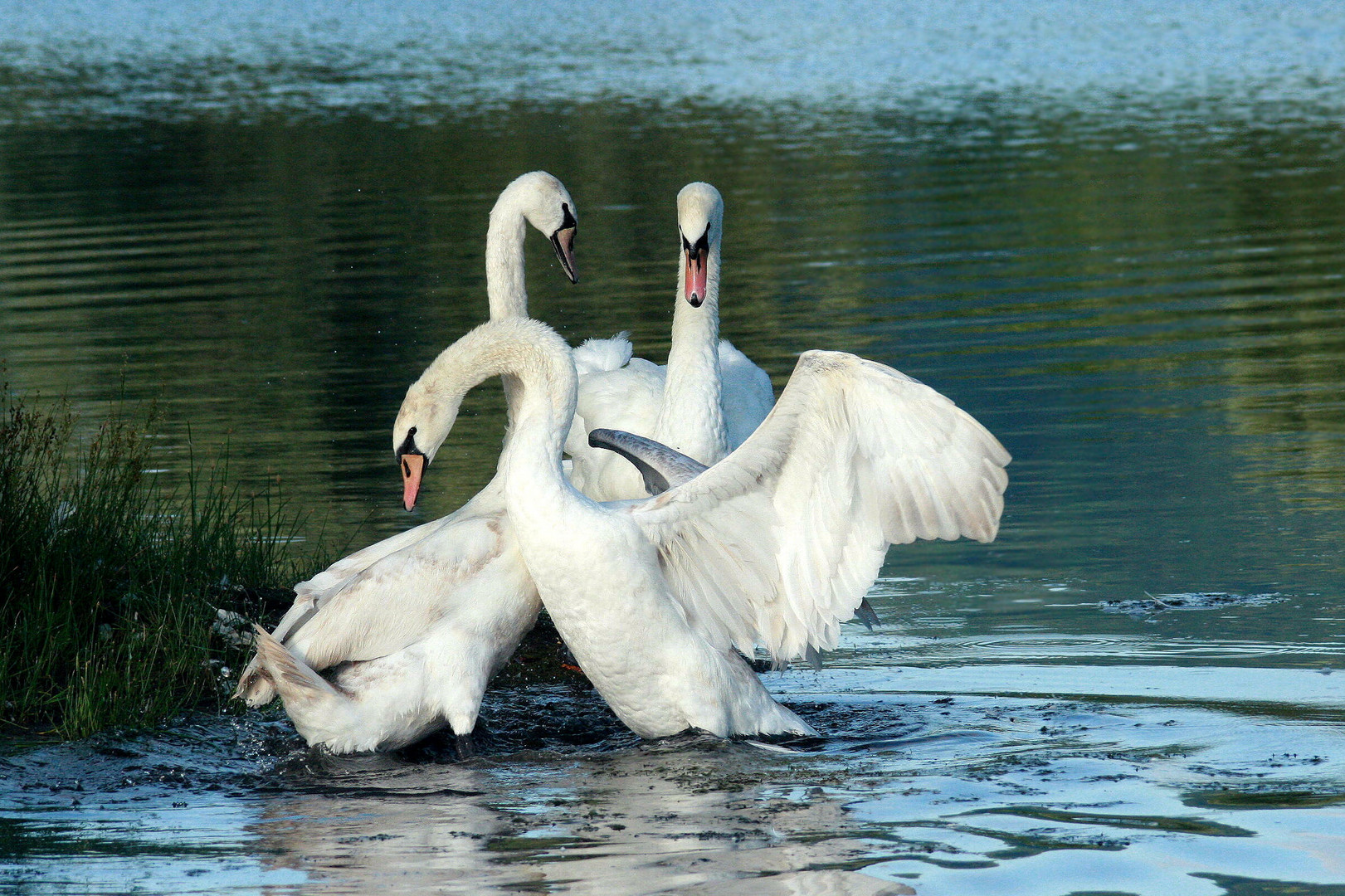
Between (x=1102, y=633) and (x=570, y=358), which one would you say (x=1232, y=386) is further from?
(x=570, y=358)

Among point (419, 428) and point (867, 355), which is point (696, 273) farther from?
point (867, 355)

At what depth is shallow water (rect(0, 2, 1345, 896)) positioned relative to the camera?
5406mm

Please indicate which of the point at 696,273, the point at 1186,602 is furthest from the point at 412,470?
the point at 1186,602

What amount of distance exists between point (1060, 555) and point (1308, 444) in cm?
268

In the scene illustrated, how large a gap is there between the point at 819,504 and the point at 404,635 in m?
1.55

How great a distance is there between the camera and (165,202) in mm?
26016

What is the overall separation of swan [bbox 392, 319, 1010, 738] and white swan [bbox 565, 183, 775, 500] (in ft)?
5.93

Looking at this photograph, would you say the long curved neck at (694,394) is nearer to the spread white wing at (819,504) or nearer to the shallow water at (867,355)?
the shallow water at (867,355)

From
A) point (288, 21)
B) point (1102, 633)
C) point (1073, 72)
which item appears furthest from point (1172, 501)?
point (288, 21)

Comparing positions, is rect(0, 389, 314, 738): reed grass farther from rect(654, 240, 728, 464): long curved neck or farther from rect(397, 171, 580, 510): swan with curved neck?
rect(654, 240, 728, 464): long curved neck

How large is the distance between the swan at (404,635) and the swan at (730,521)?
236 mm

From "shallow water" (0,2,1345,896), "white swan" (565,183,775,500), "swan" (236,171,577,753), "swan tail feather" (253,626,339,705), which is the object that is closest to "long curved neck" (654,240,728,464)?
"white swan" (565,183,775,500)

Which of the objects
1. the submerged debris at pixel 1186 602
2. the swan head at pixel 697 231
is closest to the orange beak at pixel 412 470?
the swan head at pixel 697 231

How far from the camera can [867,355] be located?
13.9m
